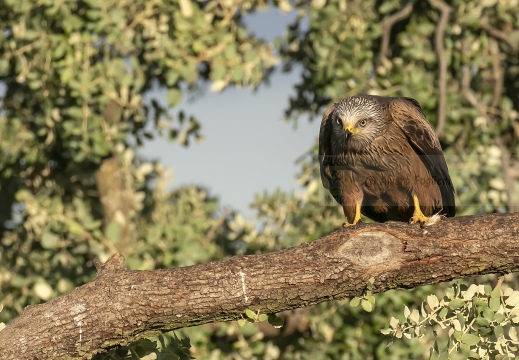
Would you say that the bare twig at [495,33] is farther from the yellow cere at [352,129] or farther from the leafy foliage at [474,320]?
the leafy foliage at [474,320]

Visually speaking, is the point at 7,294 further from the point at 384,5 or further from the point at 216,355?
the point at 384,5

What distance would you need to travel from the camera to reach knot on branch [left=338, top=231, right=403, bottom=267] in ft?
13.5

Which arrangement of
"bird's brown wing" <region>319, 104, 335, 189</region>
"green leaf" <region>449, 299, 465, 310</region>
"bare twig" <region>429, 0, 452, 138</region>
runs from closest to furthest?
"green leaf" <region>449, 299, 465, 310</region>
"bird's brown wing" <region>319, 104, 335, 189</region>
"bare twig" <region>429, 0, 452, 138</region>

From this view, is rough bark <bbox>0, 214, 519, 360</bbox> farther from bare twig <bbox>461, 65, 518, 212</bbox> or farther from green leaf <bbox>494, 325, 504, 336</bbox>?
bare twig <bbox>461, 65, 518, 212</bbox>

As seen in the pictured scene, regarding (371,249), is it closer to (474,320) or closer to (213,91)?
(474,320)

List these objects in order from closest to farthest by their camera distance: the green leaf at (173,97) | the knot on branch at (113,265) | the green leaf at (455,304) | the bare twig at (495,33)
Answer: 1. the green leaf at (455,304)
2. the knot on branch at (113,265)
3. the green leaf at (173,97)
4. the bare twig at (495,33)

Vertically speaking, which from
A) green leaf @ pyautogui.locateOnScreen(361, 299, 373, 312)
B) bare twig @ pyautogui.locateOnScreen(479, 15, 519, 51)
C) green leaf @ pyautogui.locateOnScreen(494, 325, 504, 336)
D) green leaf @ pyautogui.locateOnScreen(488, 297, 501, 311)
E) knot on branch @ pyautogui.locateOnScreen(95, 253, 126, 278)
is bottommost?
green leaf @ pyautogui.locateOnScreen(361, 299, 373, 312)

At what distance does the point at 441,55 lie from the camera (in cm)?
721

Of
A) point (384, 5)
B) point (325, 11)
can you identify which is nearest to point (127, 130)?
point (325, 11)

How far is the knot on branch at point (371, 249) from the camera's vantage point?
13.5 ft

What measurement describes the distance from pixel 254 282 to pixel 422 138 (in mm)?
1882

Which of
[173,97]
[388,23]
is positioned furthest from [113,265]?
[388,23]

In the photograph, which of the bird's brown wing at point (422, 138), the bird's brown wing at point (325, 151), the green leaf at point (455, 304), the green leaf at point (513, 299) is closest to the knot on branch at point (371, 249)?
the green leaf at point (455, 304)

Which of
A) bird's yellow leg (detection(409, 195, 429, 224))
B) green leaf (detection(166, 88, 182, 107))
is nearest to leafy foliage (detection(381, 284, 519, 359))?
bird's yellow leg (detection(409, 195, 429, 224))
